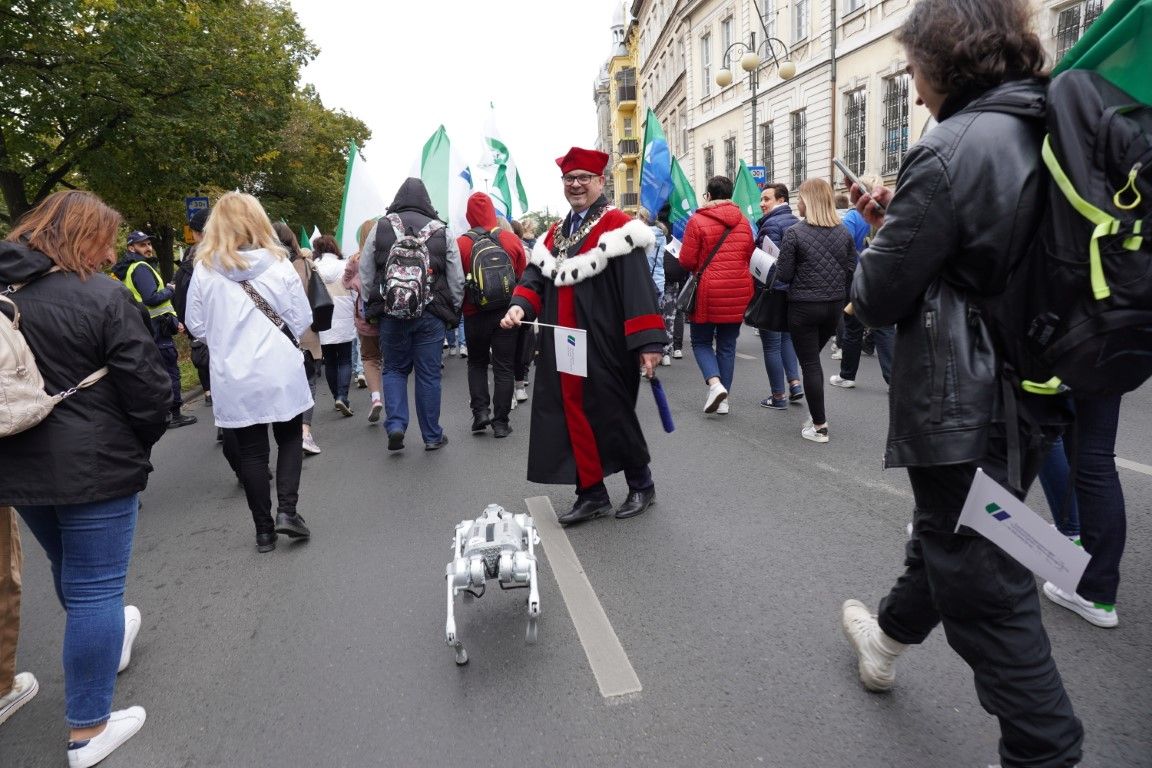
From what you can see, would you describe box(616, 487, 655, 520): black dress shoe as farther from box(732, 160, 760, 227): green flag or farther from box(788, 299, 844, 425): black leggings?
box(732, 160, 760, 227): green flag

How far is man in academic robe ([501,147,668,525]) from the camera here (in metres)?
4.14

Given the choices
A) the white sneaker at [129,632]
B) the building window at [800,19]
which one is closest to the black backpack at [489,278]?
the white sneaker at [129,632]

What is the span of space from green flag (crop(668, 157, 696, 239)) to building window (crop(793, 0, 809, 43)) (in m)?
15.7

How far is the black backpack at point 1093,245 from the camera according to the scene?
1.51m

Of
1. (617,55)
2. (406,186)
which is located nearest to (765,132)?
(406,186)

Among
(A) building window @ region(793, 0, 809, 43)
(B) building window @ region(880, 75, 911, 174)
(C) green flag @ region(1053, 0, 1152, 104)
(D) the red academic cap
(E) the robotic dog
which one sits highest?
(A) building window @ region(793, 0, 809, 43)

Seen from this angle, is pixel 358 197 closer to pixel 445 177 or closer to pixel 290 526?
pixel 445 177

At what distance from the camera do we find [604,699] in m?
2.64

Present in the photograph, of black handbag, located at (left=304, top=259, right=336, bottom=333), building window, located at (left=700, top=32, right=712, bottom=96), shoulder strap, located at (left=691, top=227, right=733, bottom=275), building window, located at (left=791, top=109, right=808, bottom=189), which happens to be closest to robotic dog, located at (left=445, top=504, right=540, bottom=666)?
black handbag, located at (left=304, top=259, right=336, bottom=333)

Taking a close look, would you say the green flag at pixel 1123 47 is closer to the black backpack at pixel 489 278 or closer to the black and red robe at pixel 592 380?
the black and red robe at pixel 592 380

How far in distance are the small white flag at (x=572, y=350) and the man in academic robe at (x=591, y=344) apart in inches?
4.8

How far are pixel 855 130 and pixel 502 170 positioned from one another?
13.2 metres

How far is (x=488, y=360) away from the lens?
274 inches

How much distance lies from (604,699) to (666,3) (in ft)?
145
